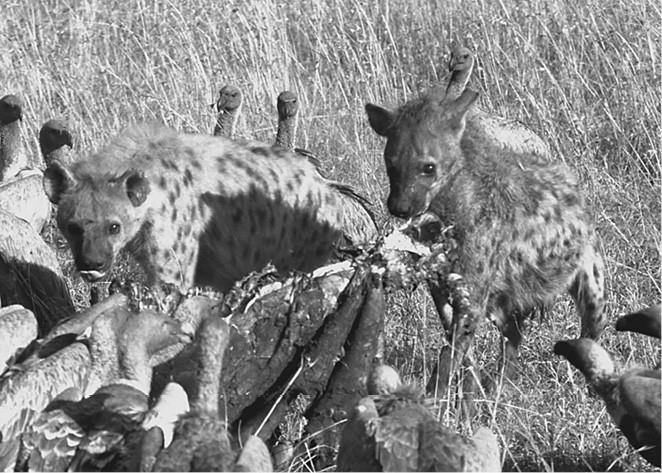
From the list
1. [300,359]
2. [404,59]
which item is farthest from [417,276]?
[404,59]

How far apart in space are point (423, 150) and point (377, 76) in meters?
3.18

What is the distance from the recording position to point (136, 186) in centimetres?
697

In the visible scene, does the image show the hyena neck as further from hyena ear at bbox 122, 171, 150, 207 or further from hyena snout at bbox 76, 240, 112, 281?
hyena snout at bbox 76, 240, 112, 281

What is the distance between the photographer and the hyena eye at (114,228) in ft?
22.9

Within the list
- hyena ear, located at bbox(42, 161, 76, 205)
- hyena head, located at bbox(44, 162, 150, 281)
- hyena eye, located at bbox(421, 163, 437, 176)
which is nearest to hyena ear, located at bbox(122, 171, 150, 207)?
hyena head, located at bbox(44, 162, 150, 281)

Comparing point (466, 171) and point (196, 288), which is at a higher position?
point (466, 171)

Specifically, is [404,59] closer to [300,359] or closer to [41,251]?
[41,251]

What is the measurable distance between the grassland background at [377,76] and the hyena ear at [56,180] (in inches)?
57.0

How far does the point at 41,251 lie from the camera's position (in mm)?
7902

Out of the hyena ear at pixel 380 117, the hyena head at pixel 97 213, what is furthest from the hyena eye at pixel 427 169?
the hyena head at pixel 97 213

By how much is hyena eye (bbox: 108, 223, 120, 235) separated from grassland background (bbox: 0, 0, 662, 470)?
4.30 ft

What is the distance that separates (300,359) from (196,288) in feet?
3.82

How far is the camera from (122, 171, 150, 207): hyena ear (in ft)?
22.8

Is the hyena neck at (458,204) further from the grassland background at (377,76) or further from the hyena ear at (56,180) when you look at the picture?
the hyena ear at (56,180)
